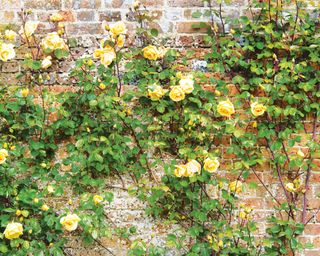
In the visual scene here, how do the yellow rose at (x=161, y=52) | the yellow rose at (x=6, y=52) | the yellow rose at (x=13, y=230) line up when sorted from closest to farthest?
the yellow rose at (x=13, y=230) → the yellow rose at (x=6, y=52) → the yellow rose at (x=161, y=52)

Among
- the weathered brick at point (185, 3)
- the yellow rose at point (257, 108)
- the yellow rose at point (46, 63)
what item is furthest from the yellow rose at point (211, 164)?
the yellow rose at point (46, 63)

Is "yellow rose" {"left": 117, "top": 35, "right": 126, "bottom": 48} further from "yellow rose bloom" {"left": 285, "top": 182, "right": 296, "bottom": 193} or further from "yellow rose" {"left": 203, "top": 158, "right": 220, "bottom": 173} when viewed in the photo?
"yellow rose bloom" {"left": 285, "top": 182, "right": 296, "bottom": 193}

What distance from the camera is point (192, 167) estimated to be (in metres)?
2.89

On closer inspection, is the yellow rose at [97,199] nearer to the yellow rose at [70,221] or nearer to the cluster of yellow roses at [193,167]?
the yellow rose at [70,221]

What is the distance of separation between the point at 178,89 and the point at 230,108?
0.31 m

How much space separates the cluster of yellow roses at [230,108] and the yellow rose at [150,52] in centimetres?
46

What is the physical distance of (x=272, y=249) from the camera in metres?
3.05

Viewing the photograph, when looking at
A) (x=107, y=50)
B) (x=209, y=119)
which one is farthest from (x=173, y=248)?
(x=107, y=50)

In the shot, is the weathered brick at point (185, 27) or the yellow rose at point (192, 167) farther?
the weathered brick at point (185, 27)

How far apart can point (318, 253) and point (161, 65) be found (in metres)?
→ 1.46

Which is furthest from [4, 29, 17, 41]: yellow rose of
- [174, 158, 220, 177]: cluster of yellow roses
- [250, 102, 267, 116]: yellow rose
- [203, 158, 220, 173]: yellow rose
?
[250, 102, 267, 116]: yellow rose

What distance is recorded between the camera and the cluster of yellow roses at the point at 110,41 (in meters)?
2.88

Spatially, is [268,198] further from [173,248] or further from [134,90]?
[134,90]

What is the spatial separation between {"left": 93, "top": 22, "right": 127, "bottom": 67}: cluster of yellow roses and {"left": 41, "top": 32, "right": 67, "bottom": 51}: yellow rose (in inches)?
8.3
